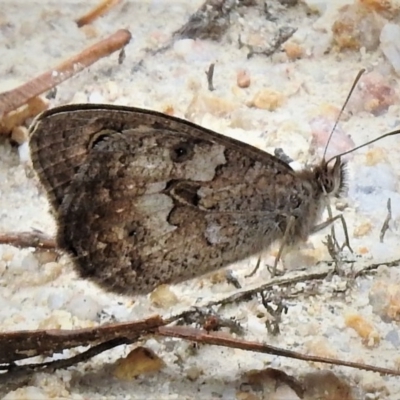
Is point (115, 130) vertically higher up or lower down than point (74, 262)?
higher up

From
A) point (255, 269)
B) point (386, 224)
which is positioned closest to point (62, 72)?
point (255, 269)

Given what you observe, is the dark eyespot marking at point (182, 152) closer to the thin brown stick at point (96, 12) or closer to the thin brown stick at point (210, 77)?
the thin brown stick at point (210, 77)

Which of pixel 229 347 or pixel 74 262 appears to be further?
pixel 74 262

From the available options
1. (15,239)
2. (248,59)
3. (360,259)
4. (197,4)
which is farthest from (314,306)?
(197,4)

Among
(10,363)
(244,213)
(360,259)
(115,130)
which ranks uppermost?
(115,130)

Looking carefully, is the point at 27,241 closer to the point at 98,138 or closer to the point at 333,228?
the point at 98,138

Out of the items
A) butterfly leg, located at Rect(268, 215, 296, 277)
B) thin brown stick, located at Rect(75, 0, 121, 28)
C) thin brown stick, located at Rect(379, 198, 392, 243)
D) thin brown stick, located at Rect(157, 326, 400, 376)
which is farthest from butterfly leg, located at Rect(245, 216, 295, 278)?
thin brown stick, located at Rect(75, 0, 121, 28)

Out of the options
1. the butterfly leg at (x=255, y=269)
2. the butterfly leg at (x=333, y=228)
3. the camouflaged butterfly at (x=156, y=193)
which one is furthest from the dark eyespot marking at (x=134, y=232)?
the butterfly leg at (x=333, y=228)

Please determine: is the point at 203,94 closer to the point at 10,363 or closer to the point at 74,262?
the point at 74,262
